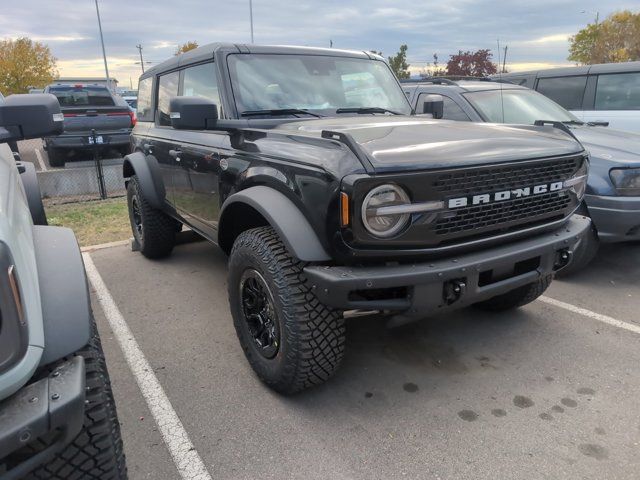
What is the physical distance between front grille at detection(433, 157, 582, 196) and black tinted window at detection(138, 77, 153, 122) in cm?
366

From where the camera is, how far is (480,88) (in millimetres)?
5574

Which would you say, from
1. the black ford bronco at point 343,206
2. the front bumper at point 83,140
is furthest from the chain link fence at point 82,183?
the black ford bronco at point 343,206

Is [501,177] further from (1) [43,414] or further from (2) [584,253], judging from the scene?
(2) [584,253]

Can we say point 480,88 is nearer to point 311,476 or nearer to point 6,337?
point 311,476

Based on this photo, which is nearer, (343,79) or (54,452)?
(54,452)

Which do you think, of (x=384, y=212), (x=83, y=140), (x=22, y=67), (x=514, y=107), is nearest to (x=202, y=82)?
(x=384, y=212)

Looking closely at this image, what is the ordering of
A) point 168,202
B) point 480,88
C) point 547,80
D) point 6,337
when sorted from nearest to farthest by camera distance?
1. point 6,337
2. point 168,202
3. point 480,88
4. point 547,80

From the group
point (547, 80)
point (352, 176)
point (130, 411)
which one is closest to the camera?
point (352, 176)

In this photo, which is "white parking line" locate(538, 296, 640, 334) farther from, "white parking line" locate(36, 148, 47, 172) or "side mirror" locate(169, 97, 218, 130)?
"white parking line" locate(36, 148, 47, 172)

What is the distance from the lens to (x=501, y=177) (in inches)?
95.3

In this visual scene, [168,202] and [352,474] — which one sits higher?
[168,202]

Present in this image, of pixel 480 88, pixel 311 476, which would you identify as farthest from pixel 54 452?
pixel 480 88

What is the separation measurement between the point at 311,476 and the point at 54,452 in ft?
3.90

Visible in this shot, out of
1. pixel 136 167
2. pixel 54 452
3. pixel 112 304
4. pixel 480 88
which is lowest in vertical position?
pixel 112 304
